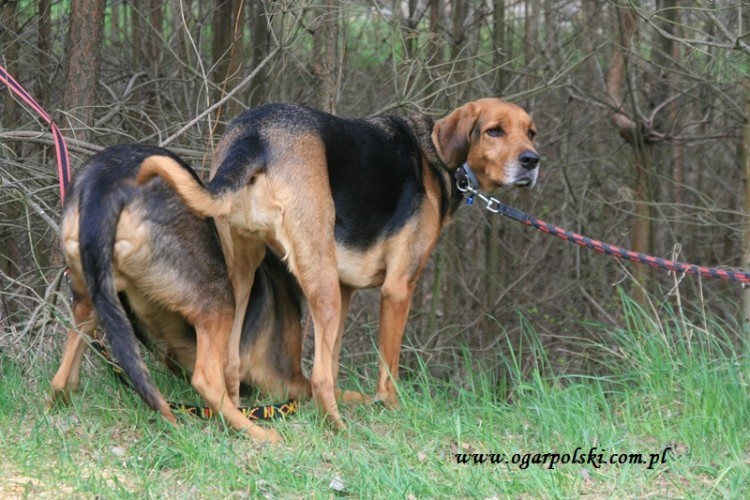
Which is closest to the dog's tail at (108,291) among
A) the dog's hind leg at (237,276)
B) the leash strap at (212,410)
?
the leash strap at (212,410)

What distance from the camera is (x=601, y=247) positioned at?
5.35m

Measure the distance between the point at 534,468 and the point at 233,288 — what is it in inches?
70.7

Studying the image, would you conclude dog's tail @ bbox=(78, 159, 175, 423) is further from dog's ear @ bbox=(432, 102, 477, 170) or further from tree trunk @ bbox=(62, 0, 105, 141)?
tree trunk @ bbox=(62, 0, 105, 141)

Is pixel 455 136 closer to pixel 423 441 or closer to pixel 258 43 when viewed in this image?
pixel 423 441

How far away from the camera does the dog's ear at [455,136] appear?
18.5 feet

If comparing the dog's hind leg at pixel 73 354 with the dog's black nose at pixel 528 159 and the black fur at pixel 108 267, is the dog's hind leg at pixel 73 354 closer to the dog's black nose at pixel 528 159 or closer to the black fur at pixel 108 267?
the black fur at pixel 108 267

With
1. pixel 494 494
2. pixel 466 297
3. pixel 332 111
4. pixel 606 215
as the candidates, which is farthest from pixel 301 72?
pixel 494 494

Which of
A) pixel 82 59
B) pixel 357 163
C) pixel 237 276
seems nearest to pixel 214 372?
pixel 237 276

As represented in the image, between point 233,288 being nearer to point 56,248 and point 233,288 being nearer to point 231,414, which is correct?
point 231,414

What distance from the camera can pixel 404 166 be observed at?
5508 millimetres

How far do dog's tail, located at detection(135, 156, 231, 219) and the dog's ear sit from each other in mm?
1713

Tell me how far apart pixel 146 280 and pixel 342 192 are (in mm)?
1133

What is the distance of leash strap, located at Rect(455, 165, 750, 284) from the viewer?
17.0 ft

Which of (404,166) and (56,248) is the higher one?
(404,166)
